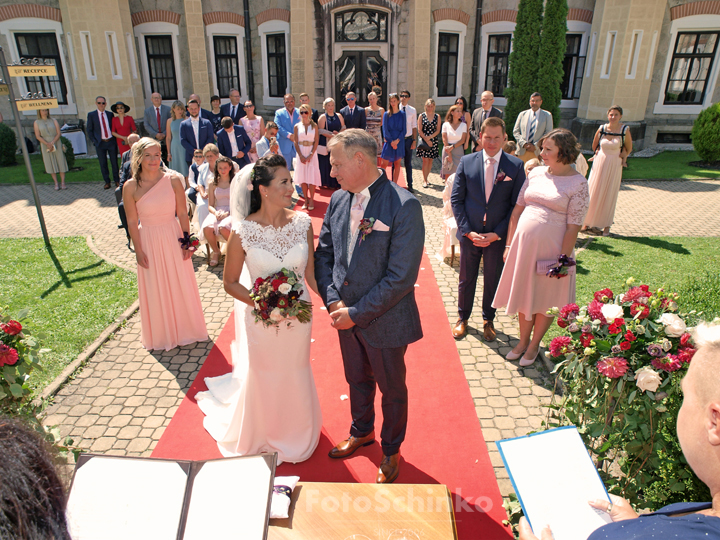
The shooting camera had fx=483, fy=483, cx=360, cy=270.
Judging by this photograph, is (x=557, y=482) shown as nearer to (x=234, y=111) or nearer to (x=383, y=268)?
(x=383, y=268)

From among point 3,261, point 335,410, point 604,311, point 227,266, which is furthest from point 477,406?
point 3,261

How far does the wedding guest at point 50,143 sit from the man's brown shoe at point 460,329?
→ 11225 mm

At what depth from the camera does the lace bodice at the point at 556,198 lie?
A: 4.41 m

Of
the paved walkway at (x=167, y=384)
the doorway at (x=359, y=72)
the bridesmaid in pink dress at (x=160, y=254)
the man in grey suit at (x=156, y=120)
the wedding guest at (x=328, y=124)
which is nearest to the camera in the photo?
the paved walkway at (x=167, y=384)

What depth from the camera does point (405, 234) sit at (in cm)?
312

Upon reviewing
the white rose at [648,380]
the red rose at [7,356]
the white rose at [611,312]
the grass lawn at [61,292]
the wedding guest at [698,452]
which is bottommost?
the grass lawn at [61,292]

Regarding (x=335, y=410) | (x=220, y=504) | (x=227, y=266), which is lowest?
(x=335, y=410)

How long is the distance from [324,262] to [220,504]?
6.78ft

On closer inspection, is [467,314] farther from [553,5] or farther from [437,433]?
[553,5]

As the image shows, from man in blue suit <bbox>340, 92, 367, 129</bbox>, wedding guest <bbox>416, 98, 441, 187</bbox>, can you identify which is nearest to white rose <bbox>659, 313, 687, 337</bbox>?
wedding guest <bbox>416, 98, 441, 187</bbox>

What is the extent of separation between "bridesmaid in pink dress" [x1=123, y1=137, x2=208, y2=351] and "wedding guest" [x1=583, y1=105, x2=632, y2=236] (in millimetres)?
6951

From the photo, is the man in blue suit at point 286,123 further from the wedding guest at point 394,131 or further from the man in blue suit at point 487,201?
the man in blue suit at point 487,201

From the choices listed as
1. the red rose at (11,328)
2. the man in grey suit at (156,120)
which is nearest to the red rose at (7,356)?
the red rose at (11,328)

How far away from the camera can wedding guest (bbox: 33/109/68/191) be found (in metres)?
11.7
